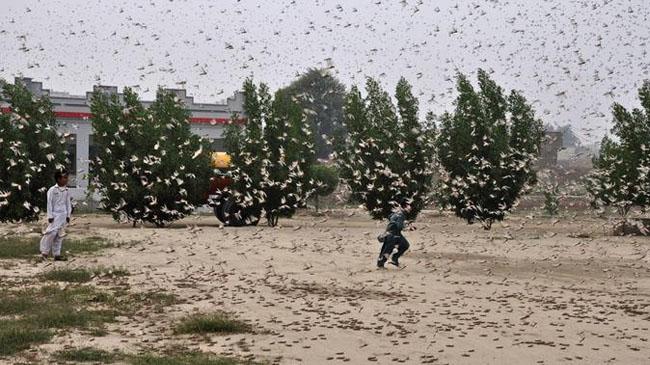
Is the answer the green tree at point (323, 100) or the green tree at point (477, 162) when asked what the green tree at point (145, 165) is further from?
the green tree at point (323, 100)

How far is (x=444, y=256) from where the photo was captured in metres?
22.5

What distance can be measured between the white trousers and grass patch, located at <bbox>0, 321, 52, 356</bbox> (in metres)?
8.09

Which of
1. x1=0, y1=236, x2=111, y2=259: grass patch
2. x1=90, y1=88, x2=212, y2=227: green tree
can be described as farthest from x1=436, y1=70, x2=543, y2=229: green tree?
x1=0, y1=236, x2=111, y2=259: grass patch

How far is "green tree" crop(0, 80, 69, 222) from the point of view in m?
30.6

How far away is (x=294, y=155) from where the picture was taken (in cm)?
3606

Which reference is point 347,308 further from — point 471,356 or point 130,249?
point 130,249

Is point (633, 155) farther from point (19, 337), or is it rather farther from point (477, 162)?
point (19, 337)

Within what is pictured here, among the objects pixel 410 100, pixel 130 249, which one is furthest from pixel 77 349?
pixel 410 100

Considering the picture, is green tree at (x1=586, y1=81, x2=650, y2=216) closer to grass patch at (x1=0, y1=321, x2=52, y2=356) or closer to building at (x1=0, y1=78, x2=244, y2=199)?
building at (x1=0, y1=78, x2=244, y2=199)

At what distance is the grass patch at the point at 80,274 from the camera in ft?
51.0

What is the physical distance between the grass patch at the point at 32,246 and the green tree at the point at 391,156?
17265mm

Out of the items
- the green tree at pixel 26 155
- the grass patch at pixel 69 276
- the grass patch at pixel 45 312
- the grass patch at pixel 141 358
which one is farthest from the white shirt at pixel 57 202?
the green tree at pixel 26 155

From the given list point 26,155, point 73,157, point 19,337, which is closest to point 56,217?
point 19,337

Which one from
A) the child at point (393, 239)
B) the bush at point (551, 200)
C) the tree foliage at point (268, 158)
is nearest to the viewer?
the child at point (393, 239)
